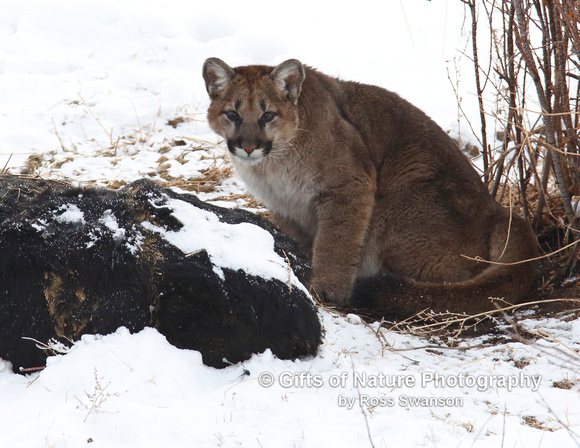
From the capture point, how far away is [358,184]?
16.1 ft

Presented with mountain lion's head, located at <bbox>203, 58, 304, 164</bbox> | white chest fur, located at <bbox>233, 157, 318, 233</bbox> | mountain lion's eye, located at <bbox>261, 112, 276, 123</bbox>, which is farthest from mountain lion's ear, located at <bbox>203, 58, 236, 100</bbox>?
white chest fur, located at <bbox>233, 157, 318, 233</bbox>

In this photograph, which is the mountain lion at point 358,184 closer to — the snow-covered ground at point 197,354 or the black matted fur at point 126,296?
the snow-covered ground at point 197,354

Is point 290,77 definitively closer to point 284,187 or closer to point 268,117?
A: point 268,117

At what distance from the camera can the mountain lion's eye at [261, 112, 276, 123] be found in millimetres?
4820

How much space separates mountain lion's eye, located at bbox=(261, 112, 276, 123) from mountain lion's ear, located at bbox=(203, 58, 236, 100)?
426 millimetres

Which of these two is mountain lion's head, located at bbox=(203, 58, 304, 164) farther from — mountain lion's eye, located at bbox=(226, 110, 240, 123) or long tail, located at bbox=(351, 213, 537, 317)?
long tail, located at bbox=(351, 213, 537, 317)

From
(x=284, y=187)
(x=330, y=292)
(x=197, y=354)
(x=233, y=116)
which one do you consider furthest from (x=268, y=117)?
(x=197, y=354)

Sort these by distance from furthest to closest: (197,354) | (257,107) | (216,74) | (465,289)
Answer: (216,74)
(257,107)
(465,289)
(197,354)

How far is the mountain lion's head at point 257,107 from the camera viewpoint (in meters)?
4.77

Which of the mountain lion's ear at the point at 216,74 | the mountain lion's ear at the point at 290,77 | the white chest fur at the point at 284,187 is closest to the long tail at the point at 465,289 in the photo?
the white chest fur at the point at 284,187

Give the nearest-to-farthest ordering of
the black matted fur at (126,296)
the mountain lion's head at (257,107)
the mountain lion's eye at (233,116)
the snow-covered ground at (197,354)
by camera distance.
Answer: the snow-covered ground at (197,354) → the black matted fur at (126,296) → the mountain lion's head at (257,107) → the mountain lion's eye at (233,116)

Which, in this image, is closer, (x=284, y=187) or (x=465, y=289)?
(x=465, y=289)

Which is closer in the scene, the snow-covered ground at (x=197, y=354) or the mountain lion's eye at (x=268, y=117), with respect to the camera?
the snow-covered ground at (x=197, y=354)

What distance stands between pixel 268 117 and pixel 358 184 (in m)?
0.83
